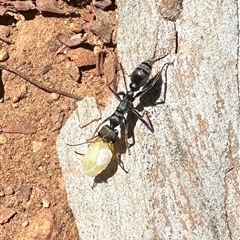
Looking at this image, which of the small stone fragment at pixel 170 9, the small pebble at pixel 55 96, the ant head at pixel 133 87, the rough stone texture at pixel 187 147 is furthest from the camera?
the small pebble at pixel 55 96

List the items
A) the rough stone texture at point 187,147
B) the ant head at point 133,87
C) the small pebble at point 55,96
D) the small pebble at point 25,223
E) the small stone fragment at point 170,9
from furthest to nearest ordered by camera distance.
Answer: the small pebble at point 55,96
the small pebble at point 25,223
the ant head at point 133,87
the small stone fragment at point 170,9
the rough stone texture at point 187,147

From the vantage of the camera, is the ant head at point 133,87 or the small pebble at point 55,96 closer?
the ant head at point 133,87

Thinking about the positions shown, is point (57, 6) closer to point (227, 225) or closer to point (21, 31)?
point (21, 31)

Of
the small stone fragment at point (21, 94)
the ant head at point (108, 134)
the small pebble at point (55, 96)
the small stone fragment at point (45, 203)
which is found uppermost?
the ant head at point (108, 134)

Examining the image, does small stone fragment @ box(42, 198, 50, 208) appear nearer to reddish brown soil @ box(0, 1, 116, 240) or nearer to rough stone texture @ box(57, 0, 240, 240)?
reddish brown soil @ box(0, 1, 116, 240)

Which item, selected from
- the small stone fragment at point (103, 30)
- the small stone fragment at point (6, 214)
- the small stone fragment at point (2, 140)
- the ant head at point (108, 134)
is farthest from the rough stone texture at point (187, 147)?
the small stone fragment at point (2, 140)

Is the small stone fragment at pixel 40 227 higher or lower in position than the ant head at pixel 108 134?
lower

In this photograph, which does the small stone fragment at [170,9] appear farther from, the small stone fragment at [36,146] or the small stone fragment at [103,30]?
the small stone fragment at [36,146]
